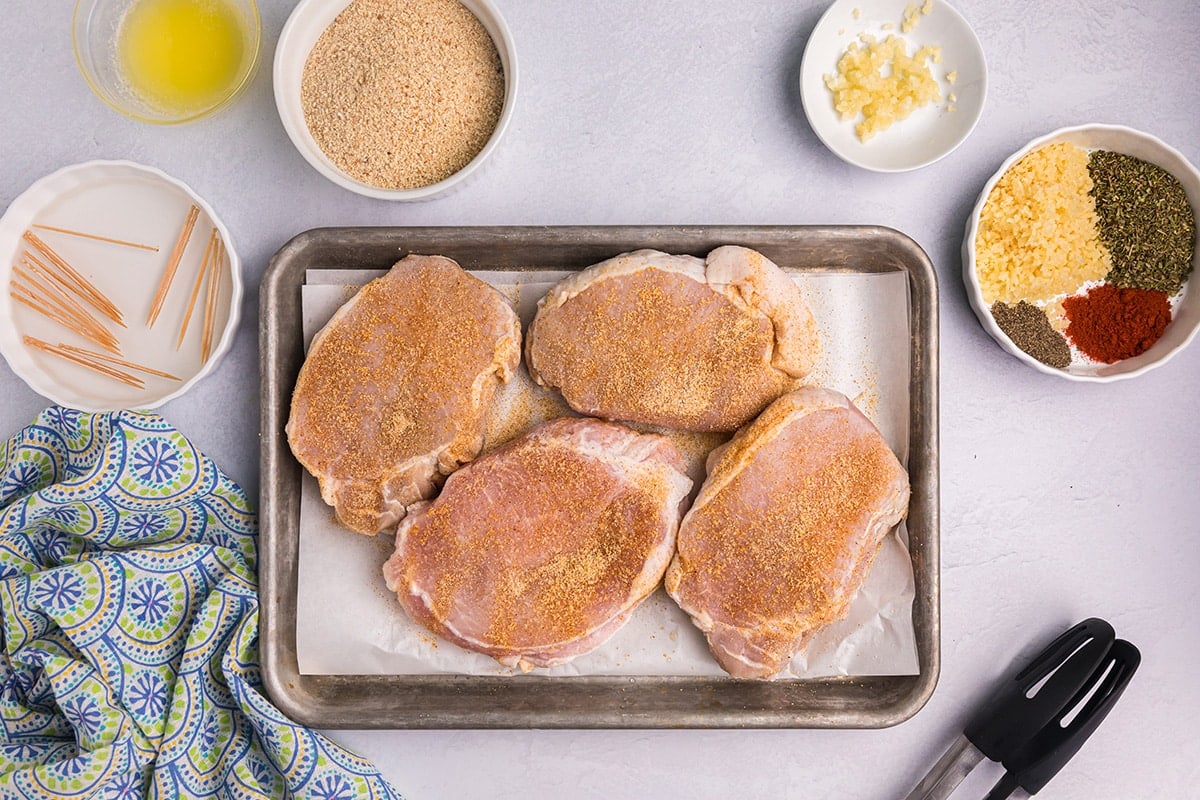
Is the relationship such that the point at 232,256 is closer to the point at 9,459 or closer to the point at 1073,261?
the point at 9,459

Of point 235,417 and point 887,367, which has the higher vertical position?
point 887,367

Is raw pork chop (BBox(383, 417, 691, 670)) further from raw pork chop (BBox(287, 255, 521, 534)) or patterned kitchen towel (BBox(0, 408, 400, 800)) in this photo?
patterned kitchen towel (BBox(0, 408, 400, 800))

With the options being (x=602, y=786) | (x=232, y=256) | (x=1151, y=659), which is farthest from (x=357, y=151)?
(x=1151, y=659)

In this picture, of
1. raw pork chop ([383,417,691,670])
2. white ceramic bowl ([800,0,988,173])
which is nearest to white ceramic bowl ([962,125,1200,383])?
white ceramic bowl ([800,0,988,173])

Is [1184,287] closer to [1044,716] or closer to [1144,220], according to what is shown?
[1144,220]

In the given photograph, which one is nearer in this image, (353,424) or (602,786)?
(353,424)

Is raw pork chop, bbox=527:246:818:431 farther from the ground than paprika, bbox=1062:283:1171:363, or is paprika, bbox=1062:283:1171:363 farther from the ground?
paprika, bbox=1062:283:1171:363

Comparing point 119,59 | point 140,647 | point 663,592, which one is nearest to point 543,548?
point 663,592
